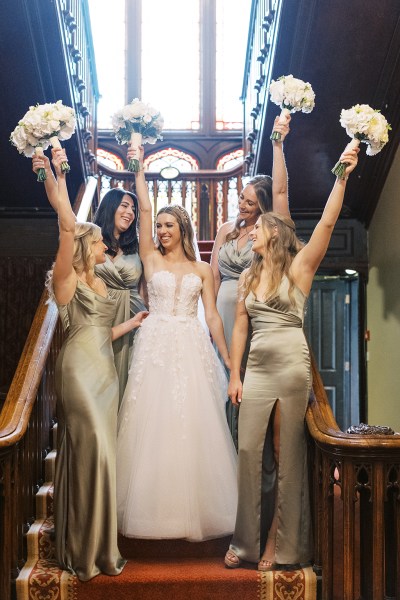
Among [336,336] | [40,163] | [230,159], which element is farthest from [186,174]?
[40,163]

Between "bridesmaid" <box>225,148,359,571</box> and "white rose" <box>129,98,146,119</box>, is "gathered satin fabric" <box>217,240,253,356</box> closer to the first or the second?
"bridesmaid" <box>225,148,359,571</box>

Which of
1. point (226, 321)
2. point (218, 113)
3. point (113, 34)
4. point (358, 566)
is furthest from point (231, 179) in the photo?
point (358, 566)

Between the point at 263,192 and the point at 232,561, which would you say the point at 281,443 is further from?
the point at 263,192

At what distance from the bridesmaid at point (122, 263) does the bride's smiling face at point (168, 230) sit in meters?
0.28

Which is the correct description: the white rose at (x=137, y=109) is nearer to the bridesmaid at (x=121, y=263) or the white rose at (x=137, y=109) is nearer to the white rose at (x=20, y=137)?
the bridesmaid at (x=121, y=263)

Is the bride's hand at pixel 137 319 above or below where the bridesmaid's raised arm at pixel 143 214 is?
below

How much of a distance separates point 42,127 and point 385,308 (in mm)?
3679

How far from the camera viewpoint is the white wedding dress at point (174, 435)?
362 cm

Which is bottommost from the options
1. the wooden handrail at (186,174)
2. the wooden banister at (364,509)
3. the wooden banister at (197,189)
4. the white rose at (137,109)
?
the wooden banister at (364,509)

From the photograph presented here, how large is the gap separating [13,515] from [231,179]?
18.6ft

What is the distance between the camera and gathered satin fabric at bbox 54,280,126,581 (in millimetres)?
3457

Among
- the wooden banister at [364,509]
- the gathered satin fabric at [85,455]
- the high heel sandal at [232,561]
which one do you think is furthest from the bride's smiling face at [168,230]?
the high heel sandal at [232,561]

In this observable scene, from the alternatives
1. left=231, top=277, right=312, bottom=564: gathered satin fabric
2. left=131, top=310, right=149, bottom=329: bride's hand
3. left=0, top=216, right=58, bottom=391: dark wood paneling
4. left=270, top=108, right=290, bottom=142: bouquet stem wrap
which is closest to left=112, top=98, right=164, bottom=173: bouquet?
left=270, top=108, right=290, bottom=142: bouquet stem wrap

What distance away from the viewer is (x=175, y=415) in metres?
3.80
